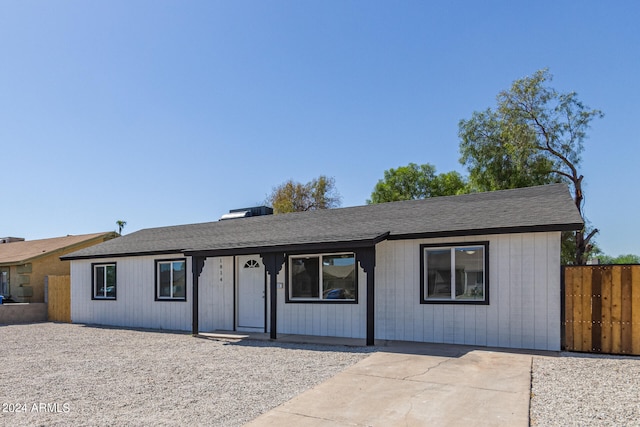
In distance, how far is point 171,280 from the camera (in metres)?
13.3

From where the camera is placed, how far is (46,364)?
789 cm

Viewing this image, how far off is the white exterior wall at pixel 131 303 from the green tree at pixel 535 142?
16.8 metres

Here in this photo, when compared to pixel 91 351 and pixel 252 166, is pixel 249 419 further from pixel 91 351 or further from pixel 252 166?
pixel 252 166

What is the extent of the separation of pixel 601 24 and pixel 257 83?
11300 mm

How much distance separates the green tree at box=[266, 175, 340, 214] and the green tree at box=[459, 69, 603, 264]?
17040mm

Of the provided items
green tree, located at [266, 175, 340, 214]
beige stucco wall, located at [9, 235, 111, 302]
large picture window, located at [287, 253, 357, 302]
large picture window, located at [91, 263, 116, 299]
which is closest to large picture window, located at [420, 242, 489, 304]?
large picture window, located at [287, 253, 357, 302]

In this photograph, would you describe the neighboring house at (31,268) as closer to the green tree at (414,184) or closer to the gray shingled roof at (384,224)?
the gray shingled roof at (384,224)

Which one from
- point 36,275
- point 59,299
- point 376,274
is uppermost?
point 376,274

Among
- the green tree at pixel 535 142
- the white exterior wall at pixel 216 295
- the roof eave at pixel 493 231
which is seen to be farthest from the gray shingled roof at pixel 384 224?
the green tree at pixel 535 142

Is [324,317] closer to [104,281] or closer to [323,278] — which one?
[323,278]

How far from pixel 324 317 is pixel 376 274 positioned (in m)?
1.74

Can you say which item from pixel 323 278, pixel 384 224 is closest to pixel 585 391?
pixel 384 224

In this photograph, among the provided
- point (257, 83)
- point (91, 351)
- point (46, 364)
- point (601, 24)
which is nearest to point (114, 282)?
point (91, 351)

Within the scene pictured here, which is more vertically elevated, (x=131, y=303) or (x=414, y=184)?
(x=414, y=184)
